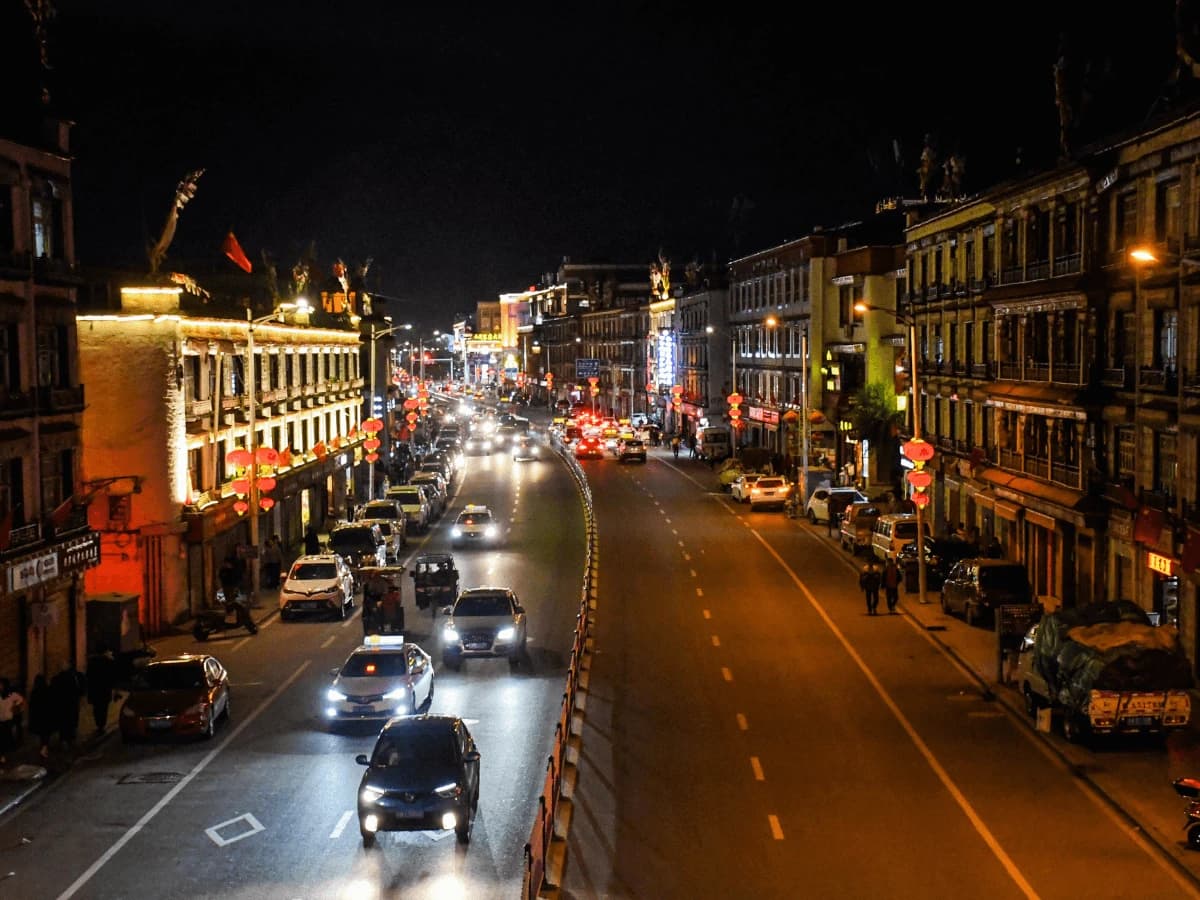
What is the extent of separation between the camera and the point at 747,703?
1196 inches

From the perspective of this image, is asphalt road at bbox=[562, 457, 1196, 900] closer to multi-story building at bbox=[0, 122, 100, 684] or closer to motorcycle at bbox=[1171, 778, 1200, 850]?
motorcycle at bbox=[1171, 778, 1200, 850]

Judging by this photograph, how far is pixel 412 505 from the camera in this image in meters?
63.5

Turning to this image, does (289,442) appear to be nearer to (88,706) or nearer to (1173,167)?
(88,706)

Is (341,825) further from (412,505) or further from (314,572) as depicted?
(412,505)

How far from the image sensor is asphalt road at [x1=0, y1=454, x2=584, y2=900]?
1877 centimetres

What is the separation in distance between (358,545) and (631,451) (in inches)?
2010

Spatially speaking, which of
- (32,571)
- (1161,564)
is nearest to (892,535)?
(1161,564)

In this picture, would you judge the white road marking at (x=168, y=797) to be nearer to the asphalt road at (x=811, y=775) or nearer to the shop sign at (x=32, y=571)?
the shop sign at (x=32, y=571)

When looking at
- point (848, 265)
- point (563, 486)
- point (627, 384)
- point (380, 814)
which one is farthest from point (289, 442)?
point (627, 384)

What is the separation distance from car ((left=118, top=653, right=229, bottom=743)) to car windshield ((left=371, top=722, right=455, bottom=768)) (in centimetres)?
700

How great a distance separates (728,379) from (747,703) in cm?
8570

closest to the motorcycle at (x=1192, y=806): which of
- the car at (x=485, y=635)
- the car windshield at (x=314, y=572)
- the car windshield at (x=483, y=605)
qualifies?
the car at (x=485, y=635)

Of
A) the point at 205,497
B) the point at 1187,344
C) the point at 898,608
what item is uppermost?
the point at 1187,344

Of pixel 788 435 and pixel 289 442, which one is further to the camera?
pixel 788 435
